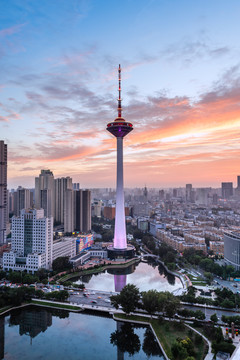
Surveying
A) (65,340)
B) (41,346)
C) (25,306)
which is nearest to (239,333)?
(65,340)

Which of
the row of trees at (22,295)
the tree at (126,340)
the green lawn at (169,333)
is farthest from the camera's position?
the row of trees at (22,295)

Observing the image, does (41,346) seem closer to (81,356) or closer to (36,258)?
(81,356)

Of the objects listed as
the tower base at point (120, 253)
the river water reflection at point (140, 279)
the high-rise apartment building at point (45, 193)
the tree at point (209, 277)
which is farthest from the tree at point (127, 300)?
the high-rise apartment building at point (45, 193)

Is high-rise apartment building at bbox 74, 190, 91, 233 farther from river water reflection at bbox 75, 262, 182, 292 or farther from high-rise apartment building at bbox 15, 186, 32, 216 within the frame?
river water reflection at bbox 75, 262, 182, 292

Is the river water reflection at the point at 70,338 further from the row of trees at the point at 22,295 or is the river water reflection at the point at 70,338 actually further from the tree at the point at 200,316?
the tree at the point at 200,316

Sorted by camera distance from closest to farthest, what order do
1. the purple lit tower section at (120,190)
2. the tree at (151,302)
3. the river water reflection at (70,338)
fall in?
the river water reflection at (70,338), the tree at (151,302), the purple lit tower section at (120,190)

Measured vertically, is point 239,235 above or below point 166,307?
above
